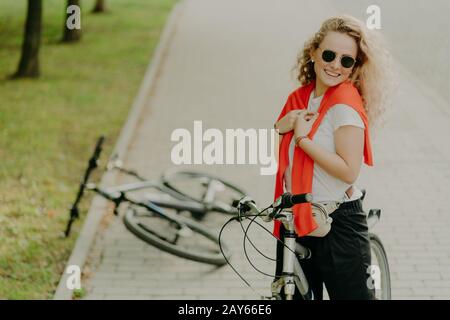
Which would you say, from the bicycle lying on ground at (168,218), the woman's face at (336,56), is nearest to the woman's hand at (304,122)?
the woman's face at (336,56)

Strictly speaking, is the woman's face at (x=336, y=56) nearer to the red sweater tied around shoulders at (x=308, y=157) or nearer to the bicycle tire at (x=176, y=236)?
the red sweater tied around shoulders at (x=308, y=157)

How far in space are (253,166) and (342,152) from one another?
5229 mm

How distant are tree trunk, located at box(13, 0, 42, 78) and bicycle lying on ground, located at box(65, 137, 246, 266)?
21.6 feet

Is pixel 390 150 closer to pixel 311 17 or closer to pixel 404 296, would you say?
pixel 404 296

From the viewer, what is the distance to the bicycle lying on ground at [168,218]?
5.79m

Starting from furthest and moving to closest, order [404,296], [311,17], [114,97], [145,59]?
[311,17]
[145,59]
[114,97]
[404,296]

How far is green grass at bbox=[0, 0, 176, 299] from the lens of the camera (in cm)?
591

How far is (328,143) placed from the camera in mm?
3049

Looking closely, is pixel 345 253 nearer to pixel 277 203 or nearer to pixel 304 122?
pixel 277 203

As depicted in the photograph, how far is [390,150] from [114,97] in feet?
16.8

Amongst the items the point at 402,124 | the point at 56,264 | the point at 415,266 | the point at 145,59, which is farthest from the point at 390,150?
the point at 145,59

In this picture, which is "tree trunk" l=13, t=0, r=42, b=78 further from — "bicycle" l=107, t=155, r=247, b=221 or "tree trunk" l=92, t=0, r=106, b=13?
"tree trunk" l=92, t=0, r=106, b=13

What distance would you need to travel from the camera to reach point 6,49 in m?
15.1

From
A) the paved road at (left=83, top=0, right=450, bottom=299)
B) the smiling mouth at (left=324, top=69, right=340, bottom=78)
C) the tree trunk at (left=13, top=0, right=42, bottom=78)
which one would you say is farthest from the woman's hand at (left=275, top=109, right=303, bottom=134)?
the tree trunk at (left=13, top=0, right=42, bottom=78)
